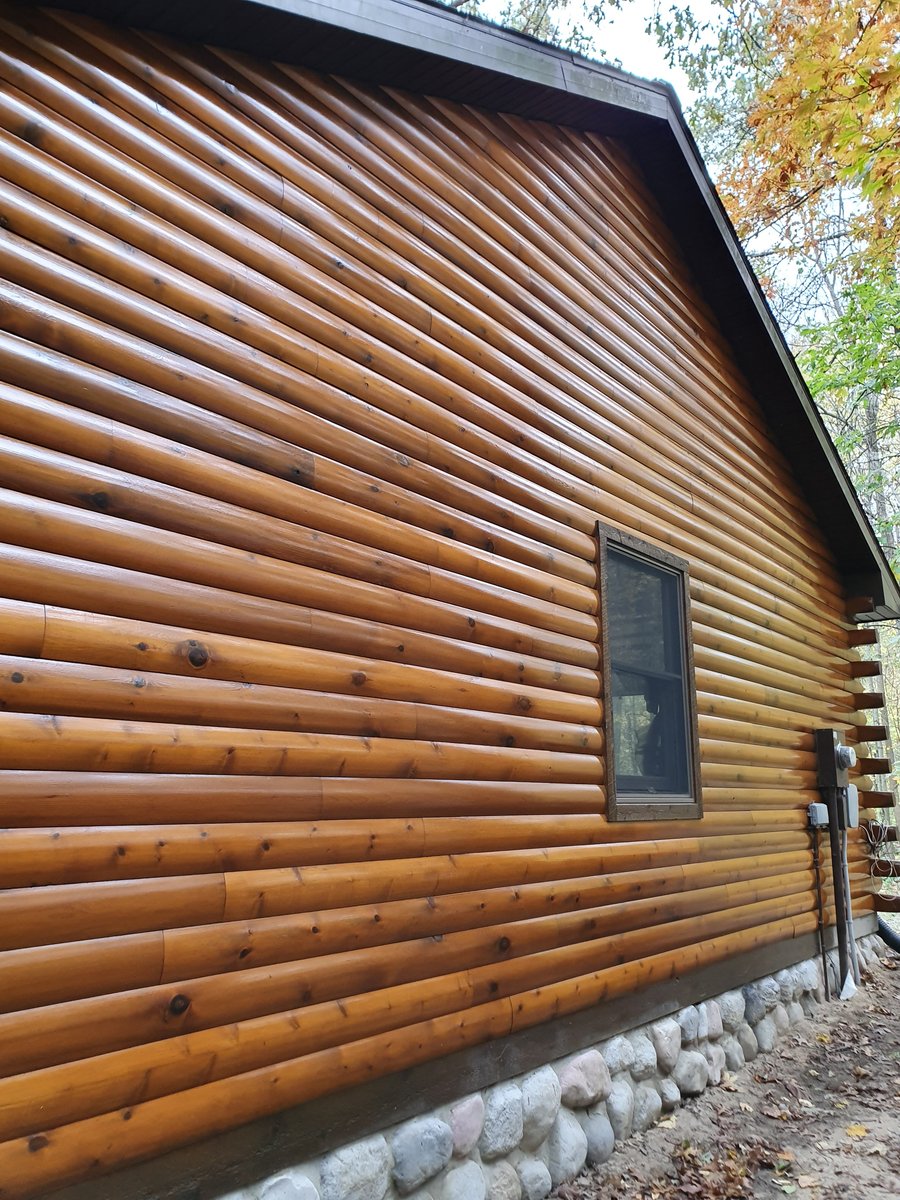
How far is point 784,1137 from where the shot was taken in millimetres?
5270

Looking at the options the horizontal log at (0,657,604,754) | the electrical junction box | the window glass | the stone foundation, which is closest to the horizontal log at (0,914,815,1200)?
the stone foundation

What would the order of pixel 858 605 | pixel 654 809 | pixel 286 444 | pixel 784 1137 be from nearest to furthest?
pixel 286 444, pixel 784 1137, pixel 654 809, pixel 858 605

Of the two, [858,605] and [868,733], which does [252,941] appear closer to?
[868,733]

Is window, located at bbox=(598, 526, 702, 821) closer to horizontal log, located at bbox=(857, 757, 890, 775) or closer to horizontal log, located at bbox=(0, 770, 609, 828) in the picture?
horizontal log, located at bbox=(0, 770, 609, 828)

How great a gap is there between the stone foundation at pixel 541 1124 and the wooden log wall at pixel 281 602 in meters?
0.27

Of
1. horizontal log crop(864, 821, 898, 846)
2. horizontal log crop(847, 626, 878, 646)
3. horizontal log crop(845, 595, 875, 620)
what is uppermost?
horizontal log crop(845, 595, 875, 620)

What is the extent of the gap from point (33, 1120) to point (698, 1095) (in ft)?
14.6

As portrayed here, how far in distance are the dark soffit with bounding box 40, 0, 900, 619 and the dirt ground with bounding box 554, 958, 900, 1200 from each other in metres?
4.95

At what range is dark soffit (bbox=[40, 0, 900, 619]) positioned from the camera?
3512 mm

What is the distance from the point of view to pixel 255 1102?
292 centimetres

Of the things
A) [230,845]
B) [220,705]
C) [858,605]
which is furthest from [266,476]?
[858,605]

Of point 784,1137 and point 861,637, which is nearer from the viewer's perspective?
point 784,1137

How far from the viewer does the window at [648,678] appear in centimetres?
550

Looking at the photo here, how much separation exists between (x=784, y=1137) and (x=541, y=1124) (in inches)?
77.2
